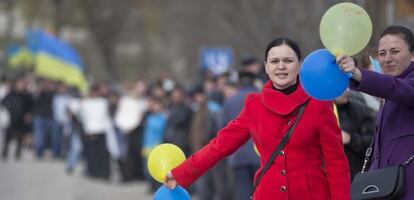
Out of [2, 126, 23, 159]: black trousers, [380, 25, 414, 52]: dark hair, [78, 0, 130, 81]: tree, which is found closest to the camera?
[380, 25, 414, 52]: dark hair

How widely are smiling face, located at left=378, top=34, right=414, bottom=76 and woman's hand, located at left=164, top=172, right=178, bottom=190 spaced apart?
150 cm

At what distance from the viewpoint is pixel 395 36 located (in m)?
6.48

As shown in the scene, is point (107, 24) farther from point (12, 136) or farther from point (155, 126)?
point (155, 126)

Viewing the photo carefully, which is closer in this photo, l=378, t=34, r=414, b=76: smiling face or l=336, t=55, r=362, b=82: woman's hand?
l=336, t=55, r=362, b=82: woman's hand

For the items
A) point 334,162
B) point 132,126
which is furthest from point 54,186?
point 334,162

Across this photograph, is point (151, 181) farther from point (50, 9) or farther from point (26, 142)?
point (50, 9)

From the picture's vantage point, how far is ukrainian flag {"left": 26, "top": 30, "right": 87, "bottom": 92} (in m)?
26.1

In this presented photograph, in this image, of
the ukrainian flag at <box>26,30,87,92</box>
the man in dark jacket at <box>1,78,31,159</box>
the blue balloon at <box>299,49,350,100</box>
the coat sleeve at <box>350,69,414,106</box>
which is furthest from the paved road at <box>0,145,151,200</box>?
the coat sleeve at <box>350,69,414,106</box>

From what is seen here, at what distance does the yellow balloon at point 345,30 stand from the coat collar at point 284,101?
581mm

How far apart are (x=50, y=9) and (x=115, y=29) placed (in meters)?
3.31

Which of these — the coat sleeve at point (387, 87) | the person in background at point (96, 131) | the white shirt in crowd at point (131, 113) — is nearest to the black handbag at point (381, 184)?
the coat sleeve at point (387, 87)

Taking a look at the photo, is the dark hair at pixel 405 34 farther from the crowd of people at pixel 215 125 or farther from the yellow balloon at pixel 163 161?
the yellow balloon at pixel 163 161

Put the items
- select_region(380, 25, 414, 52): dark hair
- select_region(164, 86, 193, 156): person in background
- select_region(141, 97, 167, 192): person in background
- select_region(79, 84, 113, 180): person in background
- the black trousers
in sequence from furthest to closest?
the black trousers
select_region(79, 84, 113, 180): person in background
select_region(141, 97, 167, 192): person in background
select_region(164, 86, 193, 156): person in background
select_region(380, 25, 414, 52): dark hair

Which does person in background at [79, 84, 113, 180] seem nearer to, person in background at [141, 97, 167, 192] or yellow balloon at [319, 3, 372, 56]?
person in background at [141, 97, 167, 192]
